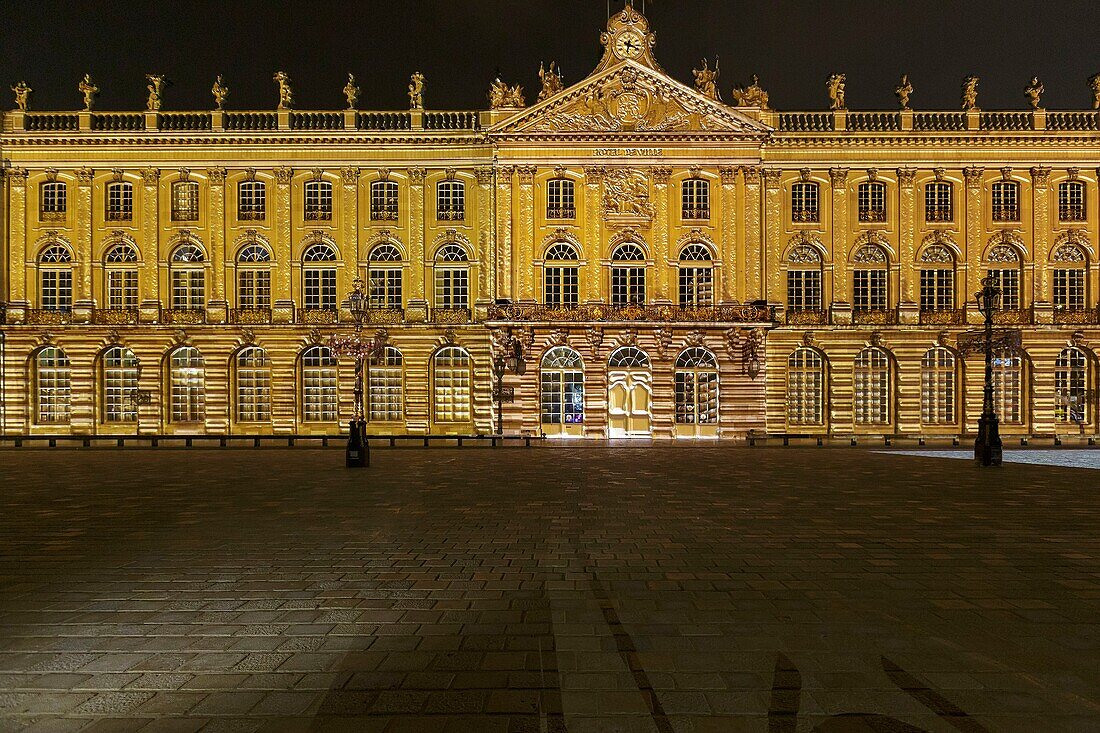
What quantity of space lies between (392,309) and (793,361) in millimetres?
22309

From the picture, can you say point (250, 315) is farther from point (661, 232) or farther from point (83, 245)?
point (661, 232)

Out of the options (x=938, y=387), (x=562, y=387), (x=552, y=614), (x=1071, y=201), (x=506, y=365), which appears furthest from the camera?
(x=1071, y=201)

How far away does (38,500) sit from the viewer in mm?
14430

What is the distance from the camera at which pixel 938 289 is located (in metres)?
36.5

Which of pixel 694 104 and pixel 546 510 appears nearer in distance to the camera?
pixel 546 510

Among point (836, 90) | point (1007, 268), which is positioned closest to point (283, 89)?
point (836, 90)

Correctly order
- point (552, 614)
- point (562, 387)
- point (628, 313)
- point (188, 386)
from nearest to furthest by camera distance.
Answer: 1. point (552, 614)
2. point (628, 313)
3. point (562, 387)
4. point (188, 386)

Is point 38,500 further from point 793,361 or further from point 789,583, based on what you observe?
point 793,361

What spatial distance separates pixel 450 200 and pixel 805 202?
778 inches

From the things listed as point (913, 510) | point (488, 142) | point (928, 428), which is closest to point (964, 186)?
point (928, 428)

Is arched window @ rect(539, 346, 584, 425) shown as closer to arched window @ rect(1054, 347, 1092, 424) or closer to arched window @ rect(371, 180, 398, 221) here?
arched window @ rect(371, 180, 398, 221)

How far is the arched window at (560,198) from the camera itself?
36031 mm

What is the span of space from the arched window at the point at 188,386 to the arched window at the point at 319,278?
688 centimetres

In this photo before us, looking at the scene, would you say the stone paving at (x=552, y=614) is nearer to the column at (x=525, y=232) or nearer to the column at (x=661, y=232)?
the column at (x=661, y=232)
